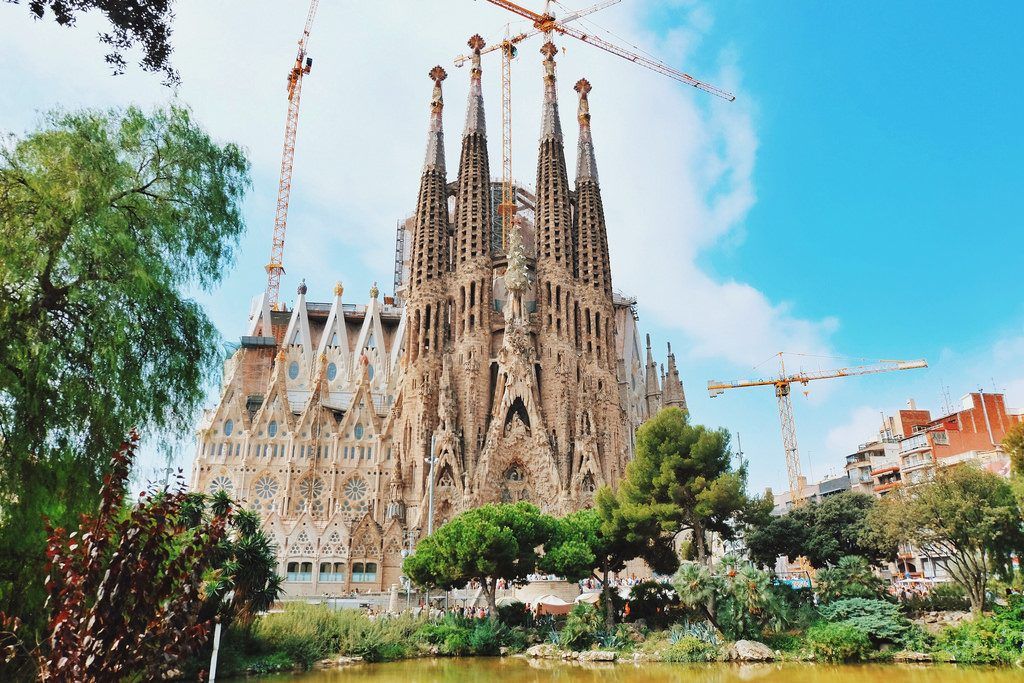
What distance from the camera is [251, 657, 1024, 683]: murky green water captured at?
18.5 metres

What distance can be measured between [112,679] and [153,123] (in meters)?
9.30

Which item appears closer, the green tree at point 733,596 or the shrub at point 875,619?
the shrub at point 875,619

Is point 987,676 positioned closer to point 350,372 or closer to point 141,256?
point 141,256

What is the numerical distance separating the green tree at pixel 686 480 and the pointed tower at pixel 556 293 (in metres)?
19.0

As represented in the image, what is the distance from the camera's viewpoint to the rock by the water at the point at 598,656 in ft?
77.7

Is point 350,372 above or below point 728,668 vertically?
above

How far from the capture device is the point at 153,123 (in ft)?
39.5

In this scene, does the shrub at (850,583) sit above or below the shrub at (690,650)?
above

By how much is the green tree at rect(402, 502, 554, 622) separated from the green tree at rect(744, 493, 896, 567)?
10.2m

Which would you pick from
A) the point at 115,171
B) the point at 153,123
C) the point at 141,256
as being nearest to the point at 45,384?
the point at 141,256

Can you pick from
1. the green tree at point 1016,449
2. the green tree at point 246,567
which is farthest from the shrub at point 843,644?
the green tree at point 246,567

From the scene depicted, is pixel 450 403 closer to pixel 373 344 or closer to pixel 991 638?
pixel 373 344

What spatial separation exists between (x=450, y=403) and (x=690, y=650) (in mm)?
29577

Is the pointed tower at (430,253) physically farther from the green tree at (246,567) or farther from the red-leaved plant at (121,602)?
the red-leaved plant at (121,602)
